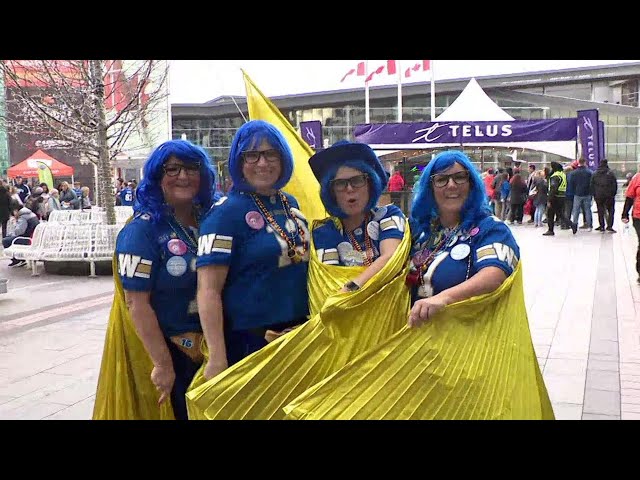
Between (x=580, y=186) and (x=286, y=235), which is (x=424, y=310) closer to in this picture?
(x=286, y=235)

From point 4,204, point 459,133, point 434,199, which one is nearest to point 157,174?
point 434,199

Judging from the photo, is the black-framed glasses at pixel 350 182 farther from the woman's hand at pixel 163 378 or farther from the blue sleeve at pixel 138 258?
the woman's hand at pixel 163 378

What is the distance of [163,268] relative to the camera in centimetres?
214

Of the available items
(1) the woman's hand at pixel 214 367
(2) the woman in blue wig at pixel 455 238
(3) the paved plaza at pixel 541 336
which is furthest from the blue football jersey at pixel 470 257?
(3) the paved plaza at pixel 541 336

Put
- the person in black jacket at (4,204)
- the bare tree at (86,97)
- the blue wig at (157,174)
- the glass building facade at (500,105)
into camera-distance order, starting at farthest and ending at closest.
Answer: the glass building facade at (500,105), the person in black jacket at (4,204), the bare tree at (86,97), the blue wig at (157,174)

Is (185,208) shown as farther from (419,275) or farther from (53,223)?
(53,223)

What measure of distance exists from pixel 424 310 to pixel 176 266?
906mm

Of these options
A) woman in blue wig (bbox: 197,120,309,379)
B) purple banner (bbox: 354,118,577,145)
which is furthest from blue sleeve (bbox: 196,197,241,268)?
purple banner (bbox: 354,118,577,145)

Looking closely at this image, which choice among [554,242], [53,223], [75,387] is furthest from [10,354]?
[554,242]

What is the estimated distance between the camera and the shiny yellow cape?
6.28 feet

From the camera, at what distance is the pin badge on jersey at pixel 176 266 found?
2.14 metres

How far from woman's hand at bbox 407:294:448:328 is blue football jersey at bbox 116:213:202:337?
2.69ft

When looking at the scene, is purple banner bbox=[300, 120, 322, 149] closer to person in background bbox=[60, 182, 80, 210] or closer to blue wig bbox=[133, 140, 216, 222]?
person in background bbox=[60, 182, 80, 210]

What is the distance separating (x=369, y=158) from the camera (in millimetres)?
2197
